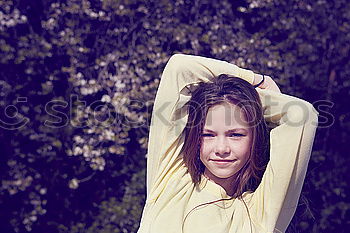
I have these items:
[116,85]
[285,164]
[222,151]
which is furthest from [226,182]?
[116,85]

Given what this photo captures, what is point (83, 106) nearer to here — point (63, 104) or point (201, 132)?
point (63, 104)

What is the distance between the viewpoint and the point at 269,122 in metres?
2.09

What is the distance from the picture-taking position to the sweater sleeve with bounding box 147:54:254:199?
205 centimetres

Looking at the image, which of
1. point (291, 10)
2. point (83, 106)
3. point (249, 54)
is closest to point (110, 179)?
point (83, 106)

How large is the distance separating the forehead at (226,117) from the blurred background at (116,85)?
81.3 inches

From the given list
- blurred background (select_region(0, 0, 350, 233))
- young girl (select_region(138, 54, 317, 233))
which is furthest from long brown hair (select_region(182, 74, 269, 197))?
blurred background (select_region(0, 0, 350, 233))

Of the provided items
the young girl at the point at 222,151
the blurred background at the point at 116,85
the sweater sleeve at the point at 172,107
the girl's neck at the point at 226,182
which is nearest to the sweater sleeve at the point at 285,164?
the young girl at the point at 222,151

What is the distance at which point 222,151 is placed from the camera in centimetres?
202

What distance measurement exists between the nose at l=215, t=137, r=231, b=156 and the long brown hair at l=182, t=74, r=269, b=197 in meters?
0.07

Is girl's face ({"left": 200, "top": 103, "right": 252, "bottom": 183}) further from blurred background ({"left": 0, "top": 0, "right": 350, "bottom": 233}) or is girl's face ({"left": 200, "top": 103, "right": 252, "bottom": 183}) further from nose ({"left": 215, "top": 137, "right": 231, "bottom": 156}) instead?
blurred background ({"left": 0, "top": 0, "right": 350, "bottom": 233})

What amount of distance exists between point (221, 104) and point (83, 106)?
7.70 feet

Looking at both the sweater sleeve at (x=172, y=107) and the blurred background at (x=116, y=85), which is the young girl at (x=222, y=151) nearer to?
the sweater sleeve at (x=172, y=107)

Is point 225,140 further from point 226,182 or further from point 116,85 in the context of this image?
point 116,85

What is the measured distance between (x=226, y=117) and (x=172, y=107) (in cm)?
17
